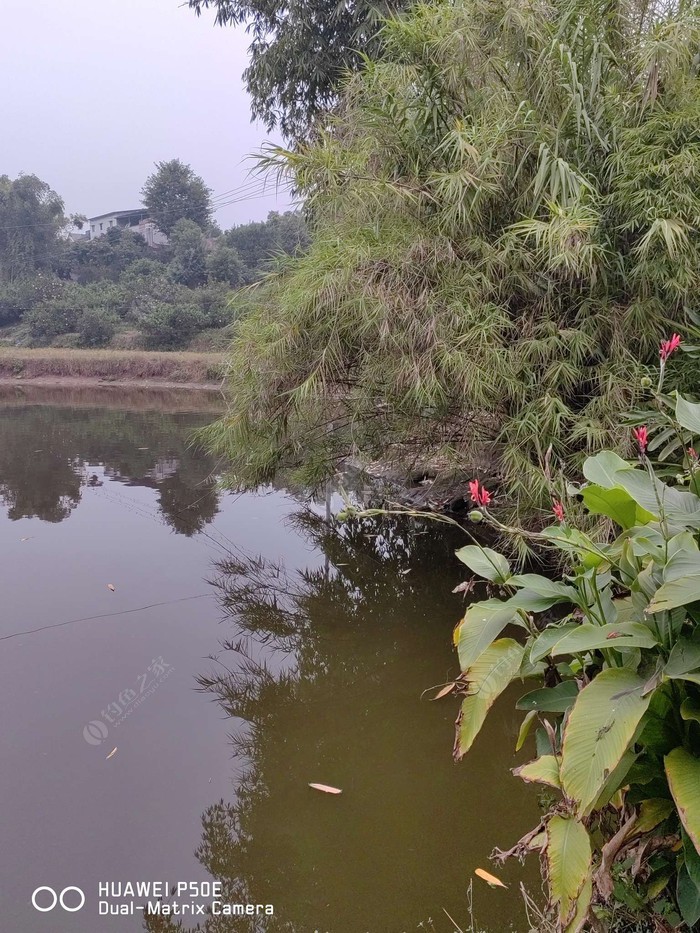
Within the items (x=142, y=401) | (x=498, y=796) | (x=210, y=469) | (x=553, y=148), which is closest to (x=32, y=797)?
(x=498, y=796)

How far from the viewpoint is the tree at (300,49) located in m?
7.18

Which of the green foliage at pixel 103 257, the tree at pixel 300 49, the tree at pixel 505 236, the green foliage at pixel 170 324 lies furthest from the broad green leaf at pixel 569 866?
the green foliage at pixel 103 257

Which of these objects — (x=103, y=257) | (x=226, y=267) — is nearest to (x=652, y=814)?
(x=226, y=267)

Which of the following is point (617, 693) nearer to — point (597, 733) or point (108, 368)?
point (597, 733)

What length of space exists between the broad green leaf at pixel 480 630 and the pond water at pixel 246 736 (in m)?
0.89

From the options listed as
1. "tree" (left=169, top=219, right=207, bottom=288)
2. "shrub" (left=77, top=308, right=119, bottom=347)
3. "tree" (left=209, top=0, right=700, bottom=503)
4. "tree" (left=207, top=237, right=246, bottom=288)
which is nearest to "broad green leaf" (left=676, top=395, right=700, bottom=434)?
"tree" (left=209, top=0, right=700, bottom=503)

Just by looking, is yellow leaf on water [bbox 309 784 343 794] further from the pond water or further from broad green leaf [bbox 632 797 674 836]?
broad green leaf [bbox 632 797 674 836]

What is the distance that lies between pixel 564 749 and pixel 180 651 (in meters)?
2.57

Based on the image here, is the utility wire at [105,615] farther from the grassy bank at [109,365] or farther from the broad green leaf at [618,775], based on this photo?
the grassy bank at [109,365]

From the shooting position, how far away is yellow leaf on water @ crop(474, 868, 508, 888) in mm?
1839

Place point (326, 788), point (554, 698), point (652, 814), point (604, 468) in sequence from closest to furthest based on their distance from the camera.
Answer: point (652, 814), point (554, 698), point (604, 468), point (326, 788)

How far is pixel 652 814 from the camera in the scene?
1.19 meters

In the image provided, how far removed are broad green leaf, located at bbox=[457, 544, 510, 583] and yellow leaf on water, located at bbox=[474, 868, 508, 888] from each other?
97cm

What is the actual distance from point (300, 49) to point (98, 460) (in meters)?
5.11
